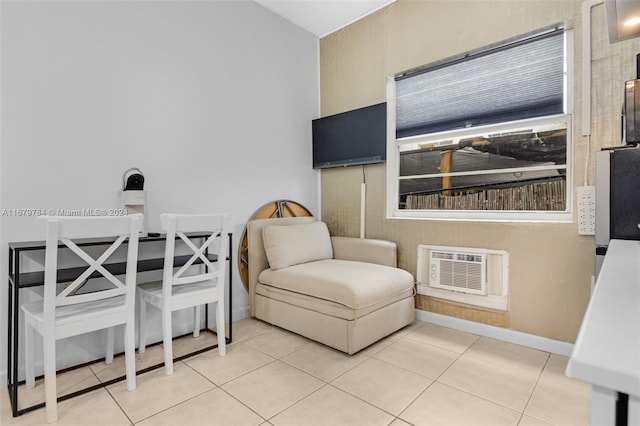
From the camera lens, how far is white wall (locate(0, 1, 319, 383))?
6.80 feet

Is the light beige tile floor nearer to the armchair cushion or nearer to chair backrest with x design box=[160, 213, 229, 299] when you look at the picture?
chair backrest with x design box=[160, 213, 229, 299]

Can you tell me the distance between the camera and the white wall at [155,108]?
Answer: 2.07 metres

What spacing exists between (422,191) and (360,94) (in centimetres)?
122

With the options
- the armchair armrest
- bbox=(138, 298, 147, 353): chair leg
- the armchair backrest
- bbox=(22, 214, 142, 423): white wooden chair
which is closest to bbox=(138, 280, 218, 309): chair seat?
bbox=(138, 298, 147, 353): chair leg

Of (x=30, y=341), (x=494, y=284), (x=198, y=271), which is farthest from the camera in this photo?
(x=198, y=271)

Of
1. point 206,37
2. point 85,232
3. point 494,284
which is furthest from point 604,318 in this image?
point 206,37

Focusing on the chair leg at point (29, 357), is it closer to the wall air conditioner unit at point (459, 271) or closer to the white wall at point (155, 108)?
the white wall at point (155, 108)

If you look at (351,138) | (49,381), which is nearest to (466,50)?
(351,138)

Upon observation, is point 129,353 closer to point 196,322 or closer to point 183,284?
point 183,284

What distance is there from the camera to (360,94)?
3.55m

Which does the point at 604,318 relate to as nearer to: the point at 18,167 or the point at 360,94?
the point at 18,167

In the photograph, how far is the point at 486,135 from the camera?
2846mm

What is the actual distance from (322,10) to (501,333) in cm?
336

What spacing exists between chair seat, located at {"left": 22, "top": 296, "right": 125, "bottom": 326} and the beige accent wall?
7.52ft
